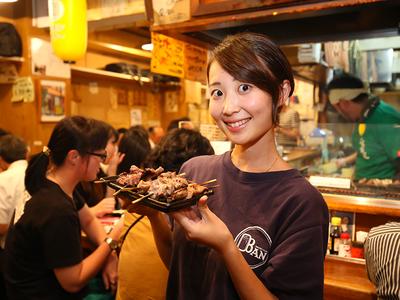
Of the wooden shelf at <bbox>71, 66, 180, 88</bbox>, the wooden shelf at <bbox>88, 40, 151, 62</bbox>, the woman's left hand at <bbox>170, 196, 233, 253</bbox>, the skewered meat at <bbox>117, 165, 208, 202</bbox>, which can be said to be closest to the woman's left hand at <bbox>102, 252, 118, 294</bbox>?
the skewered meat at <bbox>117, 165, 208, 202</bbox>

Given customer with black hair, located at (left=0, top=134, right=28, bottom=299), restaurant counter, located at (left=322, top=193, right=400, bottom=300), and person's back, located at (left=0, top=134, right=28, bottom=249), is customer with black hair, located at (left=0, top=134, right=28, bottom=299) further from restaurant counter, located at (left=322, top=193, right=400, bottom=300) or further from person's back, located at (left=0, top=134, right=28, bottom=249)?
restaurant counter, located at (left=322, top=193, right=400, bottom=300)

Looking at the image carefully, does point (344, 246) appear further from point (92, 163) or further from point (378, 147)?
point (92, 163)

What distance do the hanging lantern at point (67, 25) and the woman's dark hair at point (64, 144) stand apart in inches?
49.3

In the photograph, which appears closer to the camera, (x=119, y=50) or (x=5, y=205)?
(x=5, y=205)

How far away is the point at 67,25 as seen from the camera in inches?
123

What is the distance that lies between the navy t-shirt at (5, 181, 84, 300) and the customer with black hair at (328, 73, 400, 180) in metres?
2.23

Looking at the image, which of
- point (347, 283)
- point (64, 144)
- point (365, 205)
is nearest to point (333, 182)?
point (365, 205)

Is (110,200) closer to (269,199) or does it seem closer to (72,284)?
(72,284)

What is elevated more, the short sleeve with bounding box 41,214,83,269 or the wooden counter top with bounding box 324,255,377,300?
the short sleeve with bounding box 41,214,83,269

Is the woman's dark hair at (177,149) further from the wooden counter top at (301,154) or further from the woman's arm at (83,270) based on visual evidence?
the wooden counter top at (301,154)

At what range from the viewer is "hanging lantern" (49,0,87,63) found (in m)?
3.10

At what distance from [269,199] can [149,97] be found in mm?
7183

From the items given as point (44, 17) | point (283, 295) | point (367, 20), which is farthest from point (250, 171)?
point (44, 17)

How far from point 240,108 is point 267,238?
396 mm
